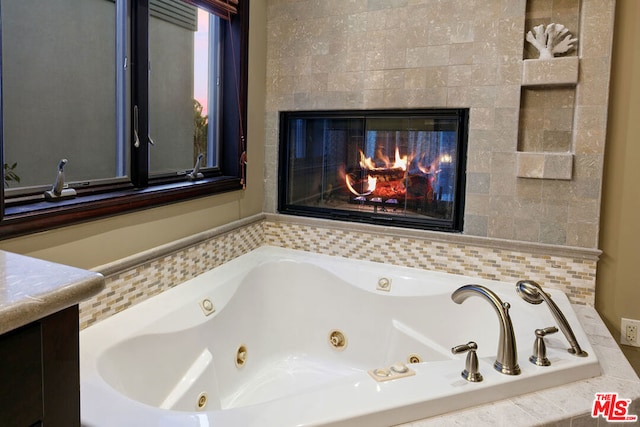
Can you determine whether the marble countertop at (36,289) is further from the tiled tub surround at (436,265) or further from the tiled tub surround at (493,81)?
the tiled tub surround at (493,81)

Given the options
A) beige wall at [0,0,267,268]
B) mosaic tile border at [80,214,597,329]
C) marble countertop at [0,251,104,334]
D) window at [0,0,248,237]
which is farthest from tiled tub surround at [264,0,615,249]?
marble countertop at [0,251,104,334]

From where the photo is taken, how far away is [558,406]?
1.36 meters

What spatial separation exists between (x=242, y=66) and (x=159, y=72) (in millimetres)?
477

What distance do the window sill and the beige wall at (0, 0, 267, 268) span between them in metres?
0.03

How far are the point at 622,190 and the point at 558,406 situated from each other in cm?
132

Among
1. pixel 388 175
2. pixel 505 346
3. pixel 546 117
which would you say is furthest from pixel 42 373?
pixel 546 117

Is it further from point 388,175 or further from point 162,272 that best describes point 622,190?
point 162,272

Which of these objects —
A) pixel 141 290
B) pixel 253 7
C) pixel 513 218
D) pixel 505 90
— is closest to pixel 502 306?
pixel 513 218

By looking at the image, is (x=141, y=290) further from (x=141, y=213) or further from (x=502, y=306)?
(x=502, y=306)

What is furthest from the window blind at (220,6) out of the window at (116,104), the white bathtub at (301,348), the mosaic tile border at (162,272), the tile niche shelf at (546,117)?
the tile niche shelf at (546,117)

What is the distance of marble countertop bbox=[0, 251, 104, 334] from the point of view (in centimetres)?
72

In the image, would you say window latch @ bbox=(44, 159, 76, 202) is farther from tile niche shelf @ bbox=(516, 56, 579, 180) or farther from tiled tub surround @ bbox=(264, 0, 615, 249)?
tile niche shelf @ bbox=(516, 56, 579, 180)

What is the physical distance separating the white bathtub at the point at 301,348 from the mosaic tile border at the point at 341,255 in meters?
0.07

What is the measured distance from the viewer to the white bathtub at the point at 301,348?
4.17ft
